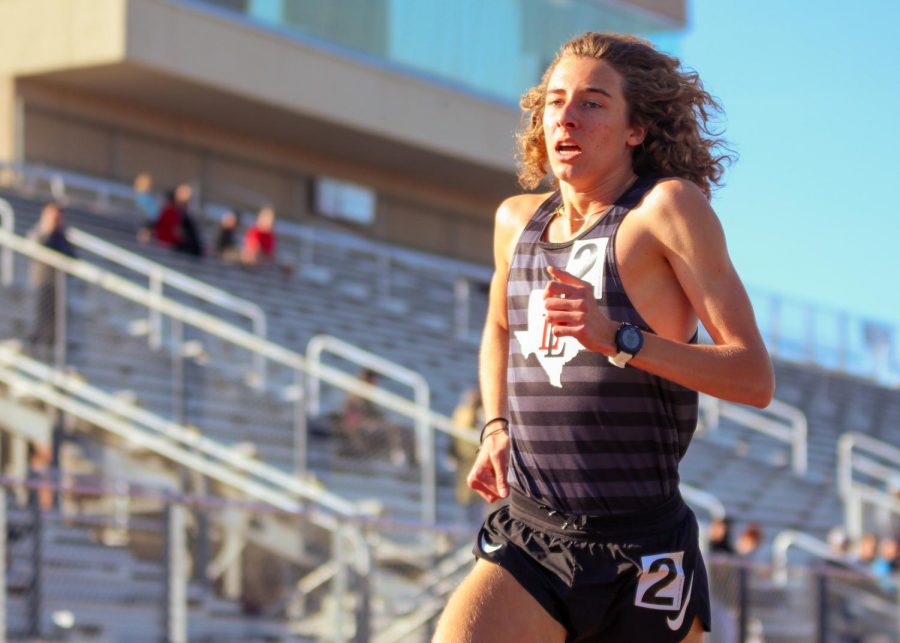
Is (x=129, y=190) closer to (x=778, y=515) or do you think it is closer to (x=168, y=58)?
(x=168, y=58)

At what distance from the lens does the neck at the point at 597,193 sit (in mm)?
4309

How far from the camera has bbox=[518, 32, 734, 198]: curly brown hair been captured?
14.1 feet

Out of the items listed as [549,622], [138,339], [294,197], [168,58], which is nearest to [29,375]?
[138,339]

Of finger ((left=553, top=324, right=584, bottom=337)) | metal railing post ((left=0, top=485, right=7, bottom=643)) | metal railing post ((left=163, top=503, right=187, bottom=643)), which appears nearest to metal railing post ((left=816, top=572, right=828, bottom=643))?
metal railing post ((left=163, top=503, right=187, bottom=643))

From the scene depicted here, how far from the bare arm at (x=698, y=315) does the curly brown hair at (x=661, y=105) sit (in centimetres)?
23

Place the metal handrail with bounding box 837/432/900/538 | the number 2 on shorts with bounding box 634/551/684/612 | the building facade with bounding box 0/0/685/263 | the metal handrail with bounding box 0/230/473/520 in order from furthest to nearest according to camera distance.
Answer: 1. the building facade with bounding box 0/0/685/263
2. the metal handrail with bounding box 837/432/900/538
3. the metal handrail with bounding box 0/230/473/520
4. the number 2 on shorts with bounding box 634/551/684/612

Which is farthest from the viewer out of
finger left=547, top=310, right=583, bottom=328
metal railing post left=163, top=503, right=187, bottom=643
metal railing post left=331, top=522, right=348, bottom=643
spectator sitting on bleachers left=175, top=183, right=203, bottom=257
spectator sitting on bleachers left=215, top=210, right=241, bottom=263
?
spectator sitting on bleachers left=215, top=210, right=241, bottom=263

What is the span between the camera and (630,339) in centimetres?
385

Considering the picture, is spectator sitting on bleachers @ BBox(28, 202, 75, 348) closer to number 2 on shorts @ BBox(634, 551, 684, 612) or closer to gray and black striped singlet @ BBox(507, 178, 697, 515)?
gray and black striped singlet @ BBox(507, 178, 697, 515)

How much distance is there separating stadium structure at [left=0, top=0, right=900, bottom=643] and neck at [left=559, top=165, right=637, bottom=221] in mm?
4574

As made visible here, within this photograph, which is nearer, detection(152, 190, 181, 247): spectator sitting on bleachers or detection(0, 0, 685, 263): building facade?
detection(152, 190, 181, 247): spectator sitting on bleachers

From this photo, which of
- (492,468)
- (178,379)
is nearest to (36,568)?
→ (178,379)

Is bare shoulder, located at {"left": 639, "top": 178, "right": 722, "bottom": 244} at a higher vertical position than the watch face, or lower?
higher

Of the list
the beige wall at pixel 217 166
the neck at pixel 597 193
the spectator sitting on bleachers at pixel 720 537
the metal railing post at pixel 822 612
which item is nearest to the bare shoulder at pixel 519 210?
the neck at pixel 597 193
